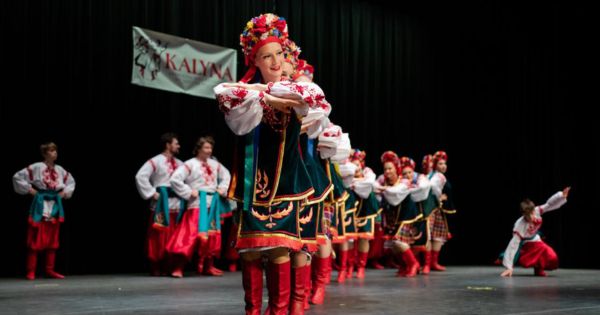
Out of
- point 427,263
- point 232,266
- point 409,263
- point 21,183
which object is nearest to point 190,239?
point 232,266

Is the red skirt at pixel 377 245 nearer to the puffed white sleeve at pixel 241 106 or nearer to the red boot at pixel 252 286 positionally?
the red boot at pixel 252 286

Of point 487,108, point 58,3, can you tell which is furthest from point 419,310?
point 487,108

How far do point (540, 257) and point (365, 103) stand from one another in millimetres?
3487

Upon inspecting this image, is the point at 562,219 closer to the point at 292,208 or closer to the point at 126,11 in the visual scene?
the point at 126,11

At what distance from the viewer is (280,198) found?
286 centimetres

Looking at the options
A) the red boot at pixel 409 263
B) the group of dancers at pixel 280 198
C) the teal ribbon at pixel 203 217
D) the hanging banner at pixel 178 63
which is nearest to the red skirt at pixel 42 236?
the group of dancers at pixel 280 198

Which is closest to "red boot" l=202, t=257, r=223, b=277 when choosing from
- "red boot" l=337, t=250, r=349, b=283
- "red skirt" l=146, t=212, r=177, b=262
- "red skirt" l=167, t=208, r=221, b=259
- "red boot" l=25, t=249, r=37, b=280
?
"red skirt" l=167, t=208, r=221, b=259

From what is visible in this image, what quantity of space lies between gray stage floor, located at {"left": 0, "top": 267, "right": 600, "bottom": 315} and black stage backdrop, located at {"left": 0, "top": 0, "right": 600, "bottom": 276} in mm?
1324

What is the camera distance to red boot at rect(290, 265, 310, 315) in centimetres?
295

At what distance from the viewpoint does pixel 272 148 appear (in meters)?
2.89

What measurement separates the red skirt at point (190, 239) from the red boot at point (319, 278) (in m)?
2.93

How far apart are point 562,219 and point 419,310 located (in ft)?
19.8

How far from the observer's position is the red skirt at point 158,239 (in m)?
7.06

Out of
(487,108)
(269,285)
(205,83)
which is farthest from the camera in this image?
(487,108)
